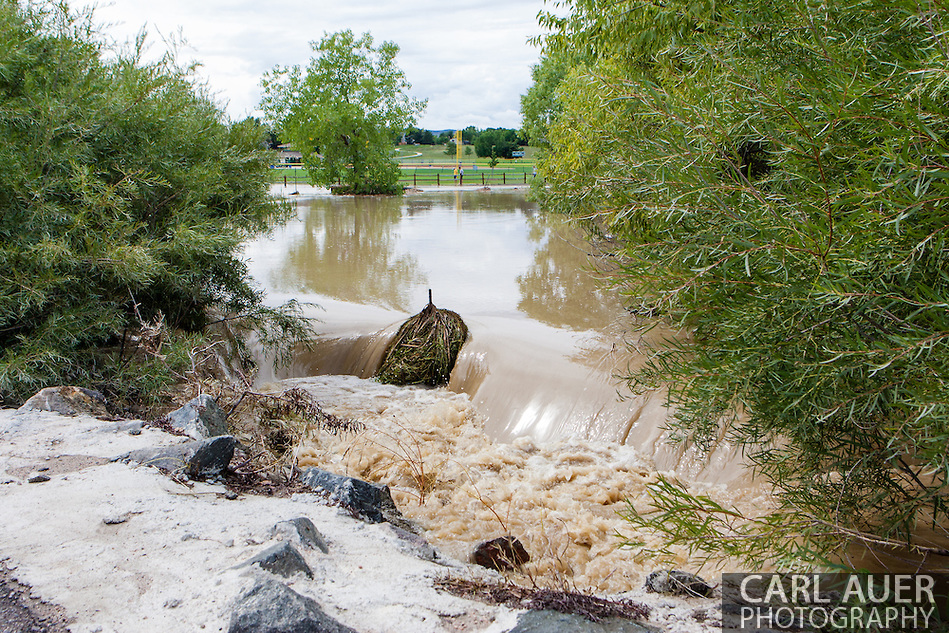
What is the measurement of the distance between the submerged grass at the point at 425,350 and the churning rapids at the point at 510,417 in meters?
0.20

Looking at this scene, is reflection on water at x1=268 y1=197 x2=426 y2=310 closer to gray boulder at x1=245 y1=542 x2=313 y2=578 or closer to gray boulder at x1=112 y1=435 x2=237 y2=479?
gray boulder at x1=112 y1=435 x2=237 y2=479

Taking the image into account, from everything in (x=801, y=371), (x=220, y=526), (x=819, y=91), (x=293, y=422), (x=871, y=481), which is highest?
(x=819, y=91)

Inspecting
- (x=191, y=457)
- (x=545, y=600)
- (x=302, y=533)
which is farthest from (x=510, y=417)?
(x=545, y=600)

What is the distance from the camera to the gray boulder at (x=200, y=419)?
Result: 5.36 metres

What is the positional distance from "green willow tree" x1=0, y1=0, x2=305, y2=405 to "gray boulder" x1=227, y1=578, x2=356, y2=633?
455 cm

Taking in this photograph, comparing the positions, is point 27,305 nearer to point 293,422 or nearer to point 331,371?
point 293,422

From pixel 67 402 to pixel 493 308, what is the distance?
8261 millimetres

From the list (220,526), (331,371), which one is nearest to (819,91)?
(220,526)

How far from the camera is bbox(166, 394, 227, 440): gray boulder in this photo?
5363 mm

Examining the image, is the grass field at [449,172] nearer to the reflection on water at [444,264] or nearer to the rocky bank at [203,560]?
the reflection on water at [444,264]

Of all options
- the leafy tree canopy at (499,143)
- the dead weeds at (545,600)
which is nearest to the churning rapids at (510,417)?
the dead weeds at (545,600)

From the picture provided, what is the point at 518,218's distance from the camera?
28578 millimetres

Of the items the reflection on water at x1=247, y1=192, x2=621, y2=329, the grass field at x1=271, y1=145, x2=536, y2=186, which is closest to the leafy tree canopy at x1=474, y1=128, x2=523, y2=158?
the grass field at x1=271, y1=145, x2=536, y2=186

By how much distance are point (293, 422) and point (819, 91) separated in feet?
17.0
